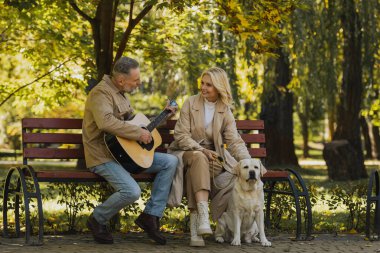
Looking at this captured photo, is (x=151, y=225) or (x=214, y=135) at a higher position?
(x=214, y=135)

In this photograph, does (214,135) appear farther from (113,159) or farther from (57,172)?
(57,172)

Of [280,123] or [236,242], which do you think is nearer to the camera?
[236,242]

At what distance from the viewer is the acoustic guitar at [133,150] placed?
7.83m

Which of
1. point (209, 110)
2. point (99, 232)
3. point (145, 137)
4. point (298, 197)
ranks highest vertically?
point (209, 110)

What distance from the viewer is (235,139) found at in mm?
8516

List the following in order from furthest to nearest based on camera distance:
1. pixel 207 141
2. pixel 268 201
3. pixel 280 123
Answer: pixel 280 123, pixel 268 201, pixel 207 141

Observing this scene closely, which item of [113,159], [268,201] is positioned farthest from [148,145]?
[268,201]

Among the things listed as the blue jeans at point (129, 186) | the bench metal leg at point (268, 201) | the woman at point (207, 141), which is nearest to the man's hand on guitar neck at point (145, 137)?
the blue jeans at point (129, 186)

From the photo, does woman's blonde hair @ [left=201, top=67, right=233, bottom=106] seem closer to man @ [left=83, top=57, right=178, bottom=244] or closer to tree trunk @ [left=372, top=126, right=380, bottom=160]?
man @ [left=83, top=57, right=178, bottom=244]

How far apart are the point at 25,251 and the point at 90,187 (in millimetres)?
1826

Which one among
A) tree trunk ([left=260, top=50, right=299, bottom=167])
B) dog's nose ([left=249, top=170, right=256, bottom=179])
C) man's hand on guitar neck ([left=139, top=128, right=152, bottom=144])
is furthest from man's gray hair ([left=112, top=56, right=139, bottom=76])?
tree trunk ([left=260, top=50, right=299, bottom=167])

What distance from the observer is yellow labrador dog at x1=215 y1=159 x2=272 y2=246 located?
25.9 ft

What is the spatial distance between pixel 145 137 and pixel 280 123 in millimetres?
16323

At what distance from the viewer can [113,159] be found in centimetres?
791
